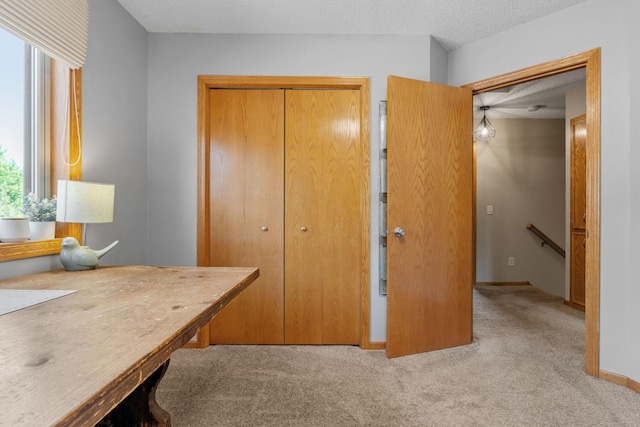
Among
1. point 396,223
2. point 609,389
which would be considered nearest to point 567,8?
point 396,223

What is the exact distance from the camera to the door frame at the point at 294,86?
101 inches

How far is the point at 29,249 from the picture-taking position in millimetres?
1545

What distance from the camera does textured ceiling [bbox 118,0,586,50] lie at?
2.21m

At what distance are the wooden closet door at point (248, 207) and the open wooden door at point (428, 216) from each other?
834mm

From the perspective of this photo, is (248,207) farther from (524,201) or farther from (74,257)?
(524,201)

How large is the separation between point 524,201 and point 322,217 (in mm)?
3481

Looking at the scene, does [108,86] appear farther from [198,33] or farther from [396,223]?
[396,223]

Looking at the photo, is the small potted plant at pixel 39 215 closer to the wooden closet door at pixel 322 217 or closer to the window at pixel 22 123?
the window at pixel 22 123

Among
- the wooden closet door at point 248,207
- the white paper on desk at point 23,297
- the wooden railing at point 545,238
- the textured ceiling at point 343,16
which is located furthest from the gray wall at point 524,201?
the white paper on desk at point 23,297

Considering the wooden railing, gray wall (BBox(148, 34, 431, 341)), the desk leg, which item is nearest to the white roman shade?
gray wall (BBox(148, 34, 431, 341))

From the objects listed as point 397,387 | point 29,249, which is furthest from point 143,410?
point 397,387

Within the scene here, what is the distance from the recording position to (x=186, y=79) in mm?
2586

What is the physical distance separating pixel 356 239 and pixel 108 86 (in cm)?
188

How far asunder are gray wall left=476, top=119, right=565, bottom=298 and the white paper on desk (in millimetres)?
4718
